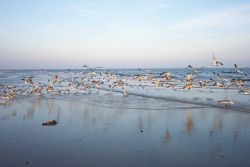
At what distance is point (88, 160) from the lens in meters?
10.7

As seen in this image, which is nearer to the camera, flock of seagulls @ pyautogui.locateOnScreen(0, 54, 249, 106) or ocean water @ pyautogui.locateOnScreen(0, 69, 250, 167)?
ocean water @ pyautogui.locateOnScreen(0, 69, 250, 167)

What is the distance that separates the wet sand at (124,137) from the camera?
10.8 metres

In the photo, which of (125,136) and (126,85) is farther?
(126,85)

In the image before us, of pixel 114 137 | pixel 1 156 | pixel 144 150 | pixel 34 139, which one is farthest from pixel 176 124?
pixel 1 156

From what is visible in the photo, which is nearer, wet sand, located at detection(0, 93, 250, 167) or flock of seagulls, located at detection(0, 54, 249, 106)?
wet sand, located at detection(0, 93, 250, 167)

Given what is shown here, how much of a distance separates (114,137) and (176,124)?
368 cm

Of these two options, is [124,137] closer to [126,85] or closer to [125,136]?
[125,136]

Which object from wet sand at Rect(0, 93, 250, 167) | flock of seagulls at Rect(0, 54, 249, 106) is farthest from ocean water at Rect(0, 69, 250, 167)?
flock of seagulls at Rect(0, 54, 249, 106)

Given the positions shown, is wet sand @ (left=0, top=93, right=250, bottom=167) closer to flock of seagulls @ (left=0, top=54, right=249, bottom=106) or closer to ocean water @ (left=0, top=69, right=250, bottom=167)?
ocean water @ (left=0, top=69, right=250, bottom=167)

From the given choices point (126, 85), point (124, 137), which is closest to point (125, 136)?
point (124, 137)

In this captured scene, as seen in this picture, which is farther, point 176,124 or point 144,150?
point 176,124

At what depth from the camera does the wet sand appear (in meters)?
10.8

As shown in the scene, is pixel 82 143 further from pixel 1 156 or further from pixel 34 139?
pixel 1 156

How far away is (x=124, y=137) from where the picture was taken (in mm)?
13516
